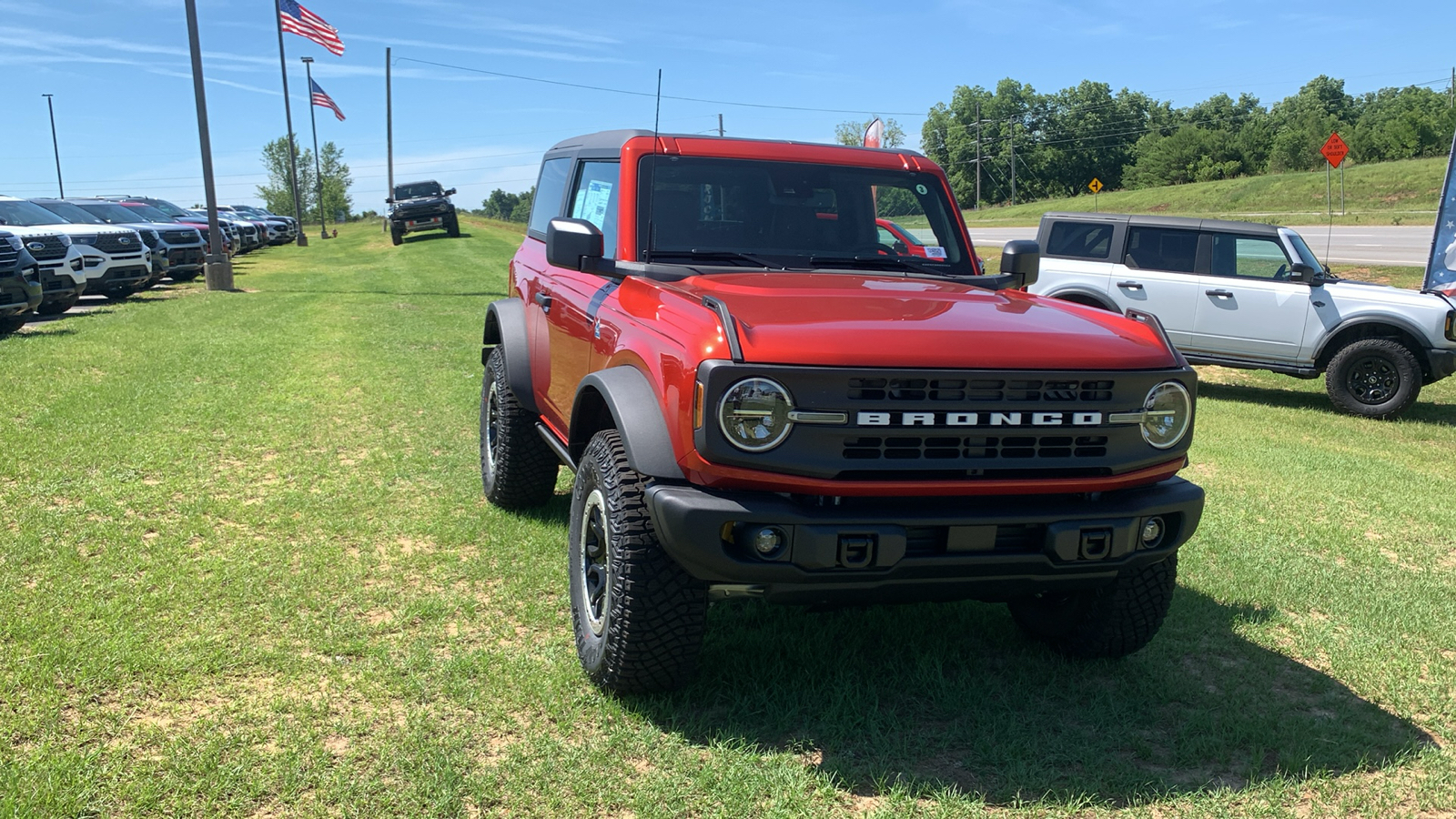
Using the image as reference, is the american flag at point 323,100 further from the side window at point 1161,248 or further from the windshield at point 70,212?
the side window at point 1161,248

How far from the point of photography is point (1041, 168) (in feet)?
337

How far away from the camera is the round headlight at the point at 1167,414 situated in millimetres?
3465

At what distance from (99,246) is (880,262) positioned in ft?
53.2

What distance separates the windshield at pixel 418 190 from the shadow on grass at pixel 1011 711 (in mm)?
35679

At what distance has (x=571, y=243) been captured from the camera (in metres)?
4.18

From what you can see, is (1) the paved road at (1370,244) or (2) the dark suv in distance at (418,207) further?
(2) the dark suv in distance at (418,207)

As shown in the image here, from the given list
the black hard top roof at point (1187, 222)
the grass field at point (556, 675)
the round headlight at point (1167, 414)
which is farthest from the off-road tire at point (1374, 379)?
the round headlight at point (1167, 414)

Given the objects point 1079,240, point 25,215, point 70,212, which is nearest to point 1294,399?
point 1079,240

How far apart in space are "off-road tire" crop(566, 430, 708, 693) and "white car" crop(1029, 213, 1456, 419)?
345 inches

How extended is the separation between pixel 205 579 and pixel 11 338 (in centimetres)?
935

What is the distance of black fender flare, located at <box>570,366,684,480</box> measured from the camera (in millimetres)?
3252

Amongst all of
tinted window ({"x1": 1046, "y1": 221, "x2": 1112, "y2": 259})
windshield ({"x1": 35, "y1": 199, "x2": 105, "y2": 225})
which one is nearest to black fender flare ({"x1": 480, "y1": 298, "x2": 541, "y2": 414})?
tinted window ({"x1": 1046, "y1": 221, "x2": 1112, "y2": 259})

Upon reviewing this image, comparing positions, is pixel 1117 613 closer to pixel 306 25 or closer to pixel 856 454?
pixel 856 454

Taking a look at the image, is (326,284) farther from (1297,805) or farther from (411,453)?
(1297,805)
